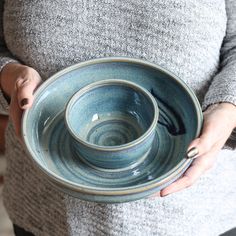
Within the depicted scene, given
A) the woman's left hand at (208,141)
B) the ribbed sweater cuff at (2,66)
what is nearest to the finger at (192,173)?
the woman's left hand at (208,141)

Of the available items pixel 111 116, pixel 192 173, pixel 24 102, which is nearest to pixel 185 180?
pixel 192 173

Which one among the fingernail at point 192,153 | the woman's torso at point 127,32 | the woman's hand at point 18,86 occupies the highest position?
the woman's torso at point 127,32

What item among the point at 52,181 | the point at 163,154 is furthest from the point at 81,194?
the point at 163,154

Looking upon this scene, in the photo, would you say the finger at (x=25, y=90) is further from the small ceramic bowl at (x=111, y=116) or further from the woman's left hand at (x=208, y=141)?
the woman's left hand at (x=208, y=141)

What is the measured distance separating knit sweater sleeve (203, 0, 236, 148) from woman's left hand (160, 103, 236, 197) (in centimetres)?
1

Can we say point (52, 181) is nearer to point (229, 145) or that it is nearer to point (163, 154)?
point (163, 154)

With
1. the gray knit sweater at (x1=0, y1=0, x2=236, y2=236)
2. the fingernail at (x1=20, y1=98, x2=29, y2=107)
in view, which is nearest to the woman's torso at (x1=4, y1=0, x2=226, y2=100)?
the gray knit sweater at (x1=0, y1=0, x2=236, y2=236)

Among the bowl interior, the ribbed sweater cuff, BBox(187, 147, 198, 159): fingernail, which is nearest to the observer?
BBox(187, 147, 198, 159): fingernail

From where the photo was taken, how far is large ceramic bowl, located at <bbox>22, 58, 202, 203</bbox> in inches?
25.3

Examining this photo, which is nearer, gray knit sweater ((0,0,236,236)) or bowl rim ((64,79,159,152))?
bowl rim ((64,79,159,152))

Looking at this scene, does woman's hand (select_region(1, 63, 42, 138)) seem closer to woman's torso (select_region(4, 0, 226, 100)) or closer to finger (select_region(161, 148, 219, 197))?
woman's torso (select_region(4, 0, 226, 100))

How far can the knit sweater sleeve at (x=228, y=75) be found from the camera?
0.72 metres

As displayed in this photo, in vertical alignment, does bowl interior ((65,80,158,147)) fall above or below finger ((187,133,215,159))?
below

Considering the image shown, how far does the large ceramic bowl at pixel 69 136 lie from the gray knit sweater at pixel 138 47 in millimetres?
47
